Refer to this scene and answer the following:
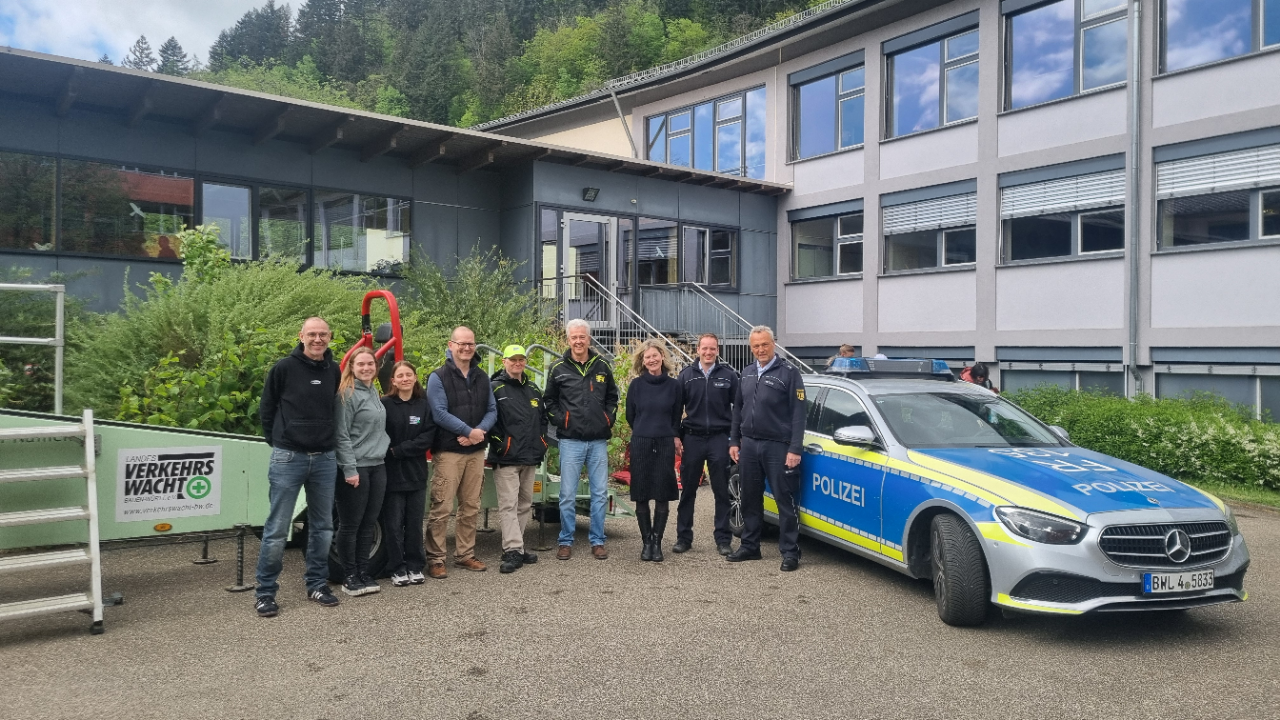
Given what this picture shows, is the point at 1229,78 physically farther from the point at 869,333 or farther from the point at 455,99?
the point at 455,99

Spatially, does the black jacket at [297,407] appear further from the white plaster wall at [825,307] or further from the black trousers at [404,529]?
the white plaster wall at [825,307]

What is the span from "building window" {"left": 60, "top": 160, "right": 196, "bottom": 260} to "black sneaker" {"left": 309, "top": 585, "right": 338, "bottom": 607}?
9.19 metres

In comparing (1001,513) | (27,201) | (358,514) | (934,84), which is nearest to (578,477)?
(358,514)

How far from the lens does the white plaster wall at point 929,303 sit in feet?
57.0

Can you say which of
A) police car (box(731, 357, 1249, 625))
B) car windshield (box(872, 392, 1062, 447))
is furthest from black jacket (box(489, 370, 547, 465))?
car windshield (box(872, 392, 1062, 447))

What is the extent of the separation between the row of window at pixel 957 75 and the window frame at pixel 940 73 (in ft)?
0.07

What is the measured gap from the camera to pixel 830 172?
793 inches

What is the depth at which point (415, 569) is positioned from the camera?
6.90m

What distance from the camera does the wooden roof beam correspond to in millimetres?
11789

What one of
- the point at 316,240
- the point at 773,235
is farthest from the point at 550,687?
the point at 773,235

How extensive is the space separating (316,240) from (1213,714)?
46.4 feet

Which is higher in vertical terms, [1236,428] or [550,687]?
[1236,428]

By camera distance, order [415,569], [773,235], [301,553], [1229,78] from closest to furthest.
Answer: [415,569]
[301,553]
[1229,78]
[773,235]

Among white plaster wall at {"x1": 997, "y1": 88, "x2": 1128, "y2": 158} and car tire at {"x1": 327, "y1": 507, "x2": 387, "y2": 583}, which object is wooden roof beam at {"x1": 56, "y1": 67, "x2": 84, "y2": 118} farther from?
white plaster wall at {"x1": 997, "y1": 88, "x2": 1128, "y2": 158}
